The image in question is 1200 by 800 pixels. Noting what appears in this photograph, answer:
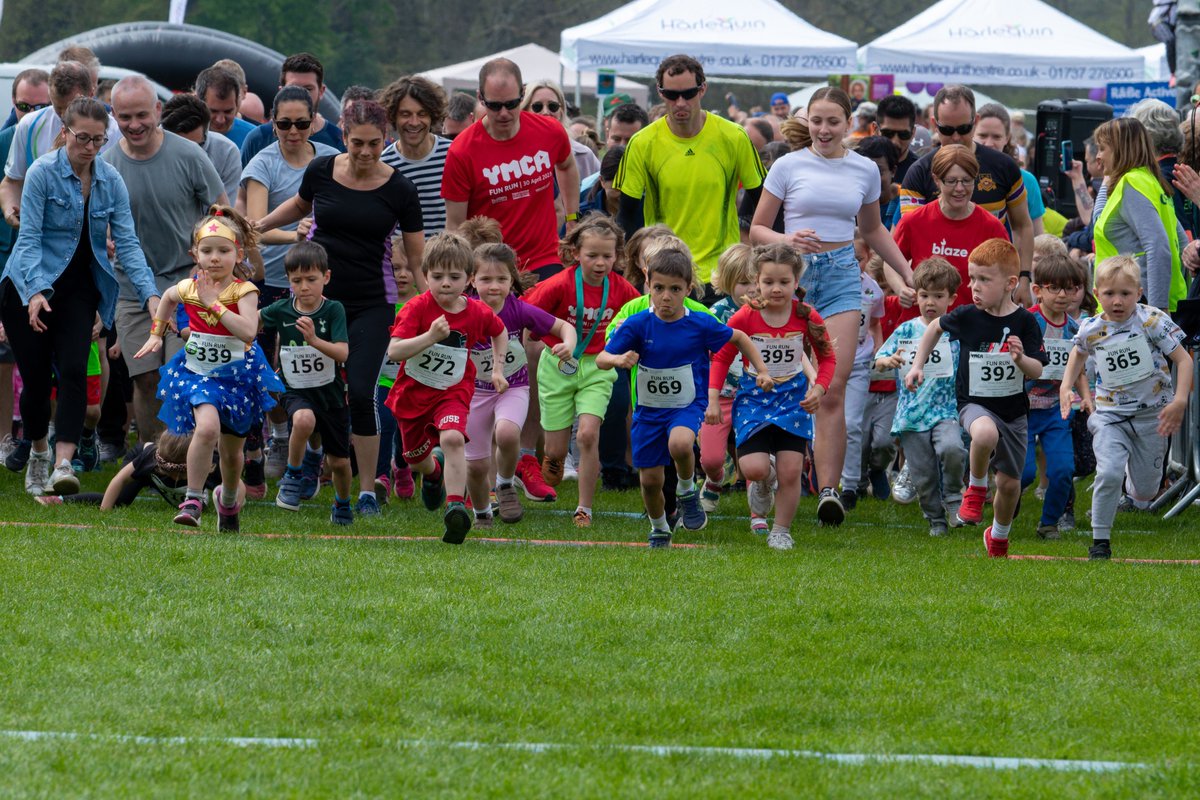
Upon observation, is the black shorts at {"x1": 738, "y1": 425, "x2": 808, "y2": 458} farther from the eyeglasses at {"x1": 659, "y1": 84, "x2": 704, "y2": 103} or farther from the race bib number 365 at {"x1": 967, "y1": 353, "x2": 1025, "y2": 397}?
the eyeglasses at {"x1": 659, "y1": 84, "x2": 704, "y2": 103}

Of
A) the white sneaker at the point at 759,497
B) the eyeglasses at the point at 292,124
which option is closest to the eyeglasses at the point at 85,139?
the eyeglasses at the point at 292,124

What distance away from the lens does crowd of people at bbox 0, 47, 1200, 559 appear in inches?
332

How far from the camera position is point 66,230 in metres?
9.62

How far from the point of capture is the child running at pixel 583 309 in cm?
965

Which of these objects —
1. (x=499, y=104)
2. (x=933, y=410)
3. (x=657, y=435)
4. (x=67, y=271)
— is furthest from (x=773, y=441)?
(x=67, y=271)

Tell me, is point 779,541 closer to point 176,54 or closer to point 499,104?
point 499,104

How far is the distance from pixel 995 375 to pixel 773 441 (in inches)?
44.1

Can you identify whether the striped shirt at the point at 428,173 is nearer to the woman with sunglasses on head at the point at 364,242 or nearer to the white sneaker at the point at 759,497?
the woman with sunglasses on head at the point at 364,242

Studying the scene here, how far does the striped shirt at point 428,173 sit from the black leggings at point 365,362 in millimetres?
1187

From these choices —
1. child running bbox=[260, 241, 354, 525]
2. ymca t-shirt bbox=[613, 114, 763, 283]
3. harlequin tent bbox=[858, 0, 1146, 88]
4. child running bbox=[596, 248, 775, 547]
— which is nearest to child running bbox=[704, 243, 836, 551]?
child running bbox=[596, 248, 775, 547]

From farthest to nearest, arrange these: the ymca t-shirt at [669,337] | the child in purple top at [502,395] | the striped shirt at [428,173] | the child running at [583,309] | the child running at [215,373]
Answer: the striped shirt at [428,173]
the child running at [583,309]
the child in purple top at [502,395]
the ymca t-shirt at [669,337]
the child running at [215,373]

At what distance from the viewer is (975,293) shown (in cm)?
870

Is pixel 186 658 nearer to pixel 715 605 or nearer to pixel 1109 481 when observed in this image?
pixel 715 605

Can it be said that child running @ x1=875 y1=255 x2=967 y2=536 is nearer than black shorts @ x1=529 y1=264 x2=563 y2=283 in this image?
Yes
